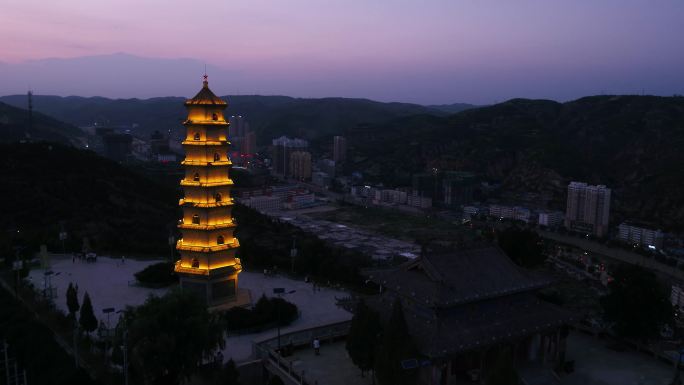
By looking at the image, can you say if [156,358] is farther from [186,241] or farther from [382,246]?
[382,246]

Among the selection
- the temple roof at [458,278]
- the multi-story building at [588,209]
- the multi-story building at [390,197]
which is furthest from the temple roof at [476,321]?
the multi-story building at [390,197]

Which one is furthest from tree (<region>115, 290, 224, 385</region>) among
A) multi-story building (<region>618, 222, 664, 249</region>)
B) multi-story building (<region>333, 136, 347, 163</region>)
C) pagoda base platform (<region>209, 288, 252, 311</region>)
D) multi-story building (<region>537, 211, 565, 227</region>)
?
multi-story building (<region>333, 136, 347, 163</region>)

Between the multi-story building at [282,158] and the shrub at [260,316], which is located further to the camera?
the multi-story building at [282,158]

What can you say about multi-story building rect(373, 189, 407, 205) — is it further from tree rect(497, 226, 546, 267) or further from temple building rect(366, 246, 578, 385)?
temple building rect(366, 246, 578, 385)

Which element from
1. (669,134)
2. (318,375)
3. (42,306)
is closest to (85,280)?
(42,306)

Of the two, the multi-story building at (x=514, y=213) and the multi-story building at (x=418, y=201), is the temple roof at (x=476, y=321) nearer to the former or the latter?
the multi-story building at (x=514, y=213)

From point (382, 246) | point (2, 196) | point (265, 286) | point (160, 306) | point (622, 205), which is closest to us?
point (160, 306)
